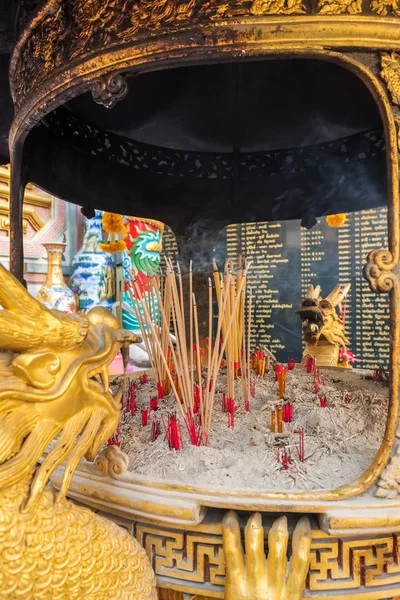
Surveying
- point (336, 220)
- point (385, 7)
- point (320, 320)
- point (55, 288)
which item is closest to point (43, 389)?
point (385, 7)

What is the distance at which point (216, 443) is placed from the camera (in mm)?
1148

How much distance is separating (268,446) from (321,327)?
4.92 ft

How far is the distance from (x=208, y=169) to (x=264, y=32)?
1.77 metres

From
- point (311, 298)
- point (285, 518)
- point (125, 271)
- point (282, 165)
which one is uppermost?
point (282, 165)

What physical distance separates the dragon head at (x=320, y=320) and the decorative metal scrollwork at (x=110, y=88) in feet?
5.73

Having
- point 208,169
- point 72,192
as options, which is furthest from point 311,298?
point 72,192

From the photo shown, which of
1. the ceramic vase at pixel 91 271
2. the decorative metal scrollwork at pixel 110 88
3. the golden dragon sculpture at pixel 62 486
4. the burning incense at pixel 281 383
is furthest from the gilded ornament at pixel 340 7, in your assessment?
the ceramic vase at pixel 91 271

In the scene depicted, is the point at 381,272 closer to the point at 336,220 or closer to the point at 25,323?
the point at 25,323

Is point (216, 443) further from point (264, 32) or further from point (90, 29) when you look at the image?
point (90, 29)

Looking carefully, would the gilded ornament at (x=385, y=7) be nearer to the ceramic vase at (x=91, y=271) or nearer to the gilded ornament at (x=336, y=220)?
the gilded ornament at (x=336, y=220)

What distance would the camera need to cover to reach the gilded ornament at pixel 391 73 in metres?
0.89

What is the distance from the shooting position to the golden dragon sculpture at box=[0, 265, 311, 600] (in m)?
0.63

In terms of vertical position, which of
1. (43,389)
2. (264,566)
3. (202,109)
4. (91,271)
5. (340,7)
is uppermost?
(202,109)

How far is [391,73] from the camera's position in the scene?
89 centimetres
